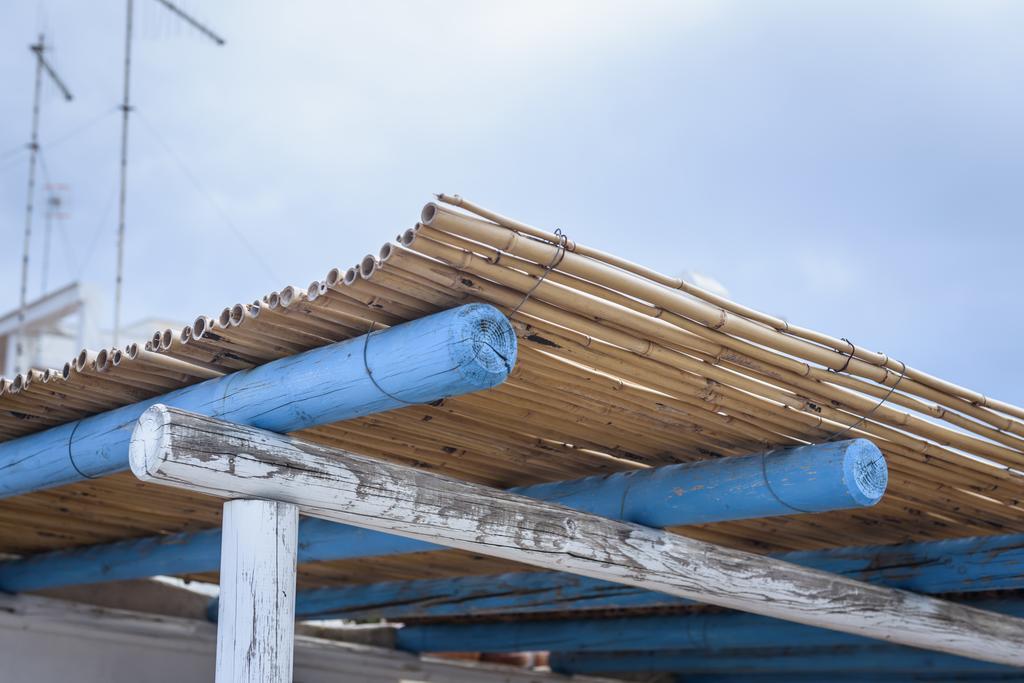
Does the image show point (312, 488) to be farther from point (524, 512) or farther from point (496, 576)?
point (496, 576)

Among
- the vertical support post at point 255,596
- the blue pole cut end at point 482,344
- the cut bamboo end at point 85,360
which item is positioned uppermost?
the cut bamboo end at point 85,360

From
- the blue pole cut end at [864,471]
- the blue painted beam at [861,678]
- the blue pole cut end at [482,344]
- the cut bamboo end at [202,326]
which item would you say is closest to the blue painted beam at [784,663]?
the blue painted beam at [861,678]

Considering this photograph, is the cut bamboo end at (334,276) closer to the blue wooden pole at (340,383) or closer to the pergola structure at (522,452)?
the pergola structure at (522,452)

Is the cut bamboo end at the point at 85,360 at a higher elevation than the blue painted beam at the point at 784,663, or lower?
higher

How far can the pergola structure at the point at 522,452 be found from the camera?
305 cm

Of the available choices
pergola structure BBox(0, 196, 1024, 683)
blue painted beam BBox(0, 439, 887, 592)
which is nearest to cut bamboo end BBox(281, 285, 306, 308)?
pergola structure BBox(0, 196, 1024, 683)

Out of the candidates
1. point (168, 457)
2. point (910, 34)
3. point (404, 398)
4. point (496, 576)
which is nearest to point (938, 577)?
point (496, 576)

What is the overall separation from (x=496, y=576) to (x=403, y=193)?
1420cm

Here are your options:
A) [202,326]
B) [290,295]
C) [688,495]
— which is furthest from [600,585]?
[290,295]

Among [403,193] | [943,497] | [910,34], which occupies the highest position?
[403,193]

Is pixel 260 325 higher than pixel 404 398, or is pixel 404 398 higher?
pixel 260 325

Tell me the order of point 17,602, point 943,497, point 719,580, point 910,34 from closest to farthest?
point 719,580
point 943,497
point 17,602
point 910,34

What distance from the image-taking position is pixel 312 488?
324cm

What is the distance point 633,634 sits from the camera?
6.99 meters
